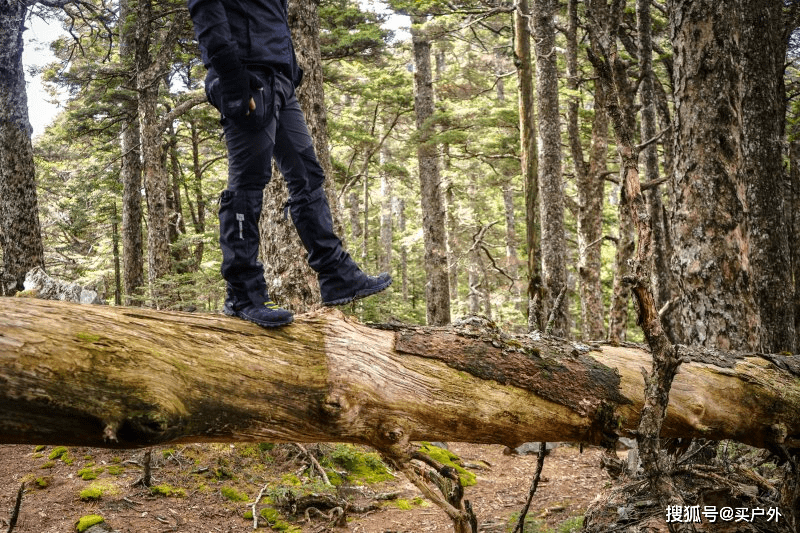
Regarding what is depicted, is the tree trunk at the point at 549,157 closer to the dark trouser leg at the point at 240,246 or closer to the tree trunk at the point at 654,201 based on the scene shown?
the tree trunk at the point at 654,201

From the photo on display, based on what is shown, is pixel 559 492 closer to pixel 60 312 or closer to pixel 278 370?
pixel 278 370

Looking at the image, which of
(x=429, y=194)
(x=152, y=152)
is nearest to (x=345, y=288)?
(x=152, y=152)

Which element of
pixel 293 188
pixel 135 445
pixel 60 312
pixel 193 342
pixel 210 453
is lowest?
pixel 210 453

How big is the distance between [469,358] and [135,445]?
186 cm

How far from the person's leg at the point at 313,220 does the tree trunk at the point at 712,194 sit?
2.97m

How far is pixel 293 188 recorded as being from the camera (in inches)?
152

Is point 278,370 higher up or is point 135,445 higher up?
point 278,370

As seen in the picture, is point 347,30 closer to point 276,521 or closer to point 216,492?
point 216,492

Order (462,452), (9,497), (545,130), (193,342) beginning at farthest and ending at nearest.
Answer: (545,130), (462,452), (9,497), (193,342)

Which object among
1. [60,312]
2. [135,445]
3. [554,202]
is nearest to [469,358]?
[135,445]

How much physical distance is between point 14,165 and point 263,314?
360 inches

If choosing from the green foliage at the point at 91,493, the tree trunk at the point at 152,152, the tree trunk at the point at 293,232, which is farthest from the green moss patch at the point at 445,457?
the tree trunk at the point at 152,152

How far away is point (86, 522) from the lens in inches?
193

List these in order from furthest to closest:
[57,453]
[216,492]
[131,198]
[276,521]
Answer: [131,198]
[57,453]
[216,492]
[276,521]
